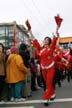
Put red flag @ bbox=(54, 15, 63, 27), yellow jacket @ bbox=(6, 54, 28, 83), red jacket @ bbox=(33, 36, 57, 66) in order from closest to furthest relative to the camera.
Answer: red flag @ bbox=(54, 15, 63, 27), red jacket @ bbox=(33, 36, 57, 66), yellow jacket @ bbox=(6, 54, 28, 83)

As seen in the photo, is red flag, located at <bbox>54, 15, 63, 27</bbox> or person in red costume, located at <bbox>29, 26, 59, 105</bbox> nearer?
red flag, located at <bbox>54, 15, 63, 27</bbox>

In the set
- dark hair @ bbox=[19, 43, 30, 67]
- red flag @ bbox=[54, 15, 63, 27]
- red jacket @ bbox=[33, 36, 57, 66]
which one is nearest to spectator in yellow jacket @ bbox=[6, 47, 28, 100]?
dark hair @ bbox=[19, 43, 30, 67]

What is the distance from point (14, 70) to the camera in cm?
1305

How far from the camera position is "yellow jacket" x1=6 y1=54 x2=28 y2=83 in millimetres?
12976

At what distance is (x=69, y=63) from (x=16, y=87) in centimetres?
818

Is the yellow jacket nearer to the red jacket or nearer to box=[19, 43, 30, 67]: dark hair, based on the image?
box=[19, 43, 30, 67]: dark hair

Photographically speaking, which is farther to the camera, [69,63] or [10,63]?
[69,63]

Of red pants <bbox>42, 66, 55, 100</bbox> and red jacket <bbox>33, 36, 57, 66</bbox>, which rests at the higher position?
red jacket <bbox>33, 36, 57, 66</bbox>

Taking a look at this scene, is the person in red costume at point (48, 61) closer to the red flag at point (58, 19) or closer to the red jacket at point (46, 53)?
the red jacket at point (46, 53)

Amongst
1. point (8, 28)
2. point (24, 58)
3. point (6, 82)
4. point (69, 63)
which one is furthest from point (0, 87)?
point (8, 28)

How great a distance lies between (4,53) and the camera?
511 inches

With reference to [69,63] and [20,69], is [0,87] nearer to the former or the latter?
[20,69]

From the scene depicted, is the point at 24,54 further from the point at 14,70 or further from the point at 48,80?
the point at 48,80

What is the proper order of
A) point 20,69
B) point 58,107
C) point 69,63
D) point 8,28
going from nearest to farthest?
point 58,107
point 20,69
point 69,63
point 8,28
